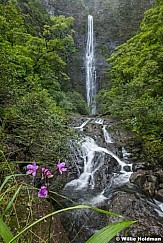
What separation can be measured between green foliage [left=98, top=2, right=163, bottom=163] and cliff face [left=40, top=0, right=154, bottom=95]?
859 cm

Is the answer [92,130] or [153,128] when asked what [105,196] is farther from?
[92,130]

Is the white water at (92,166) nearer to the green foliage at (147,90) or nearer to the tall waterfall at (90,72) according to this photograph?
the green foliage at (147,90)

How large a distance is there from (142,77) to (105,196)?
186 inches

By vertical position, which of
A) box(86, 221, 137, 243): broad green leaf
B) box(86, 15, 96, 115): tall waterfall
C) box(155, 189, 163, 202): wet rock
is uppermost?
box(86, 15, 96, 115): tall waterfall

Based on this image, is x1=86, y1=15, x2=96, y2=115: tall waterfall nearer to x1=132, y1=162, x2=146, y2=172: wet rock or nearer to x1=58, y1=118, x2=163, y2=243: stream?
x1=58, y1=118, x2=163, y2=243: stream

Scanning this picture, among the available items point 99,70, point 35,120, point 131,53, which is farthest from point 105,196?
point 99,70

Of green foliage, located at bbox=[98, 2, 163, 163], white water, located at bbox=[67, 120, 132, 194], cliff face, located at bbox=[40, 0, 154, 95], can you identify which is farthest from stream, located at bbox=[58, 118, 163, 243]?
cliff face, located at bbox=[40, 0, 154, 95]

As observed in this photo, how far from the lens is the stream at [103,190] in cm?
317

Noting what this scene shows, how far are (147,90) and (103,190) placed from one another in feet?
13.9

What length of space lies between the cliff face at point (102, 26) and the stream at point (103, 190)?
11851 mm

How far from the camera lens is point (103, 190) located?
458cm

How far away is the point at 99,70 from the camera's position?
18703 mm

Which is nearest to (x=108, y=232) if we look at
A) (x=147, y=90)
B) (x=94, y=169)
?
(x=94, y=169)

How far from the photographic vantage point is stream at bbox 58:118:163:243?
10.4 feet
